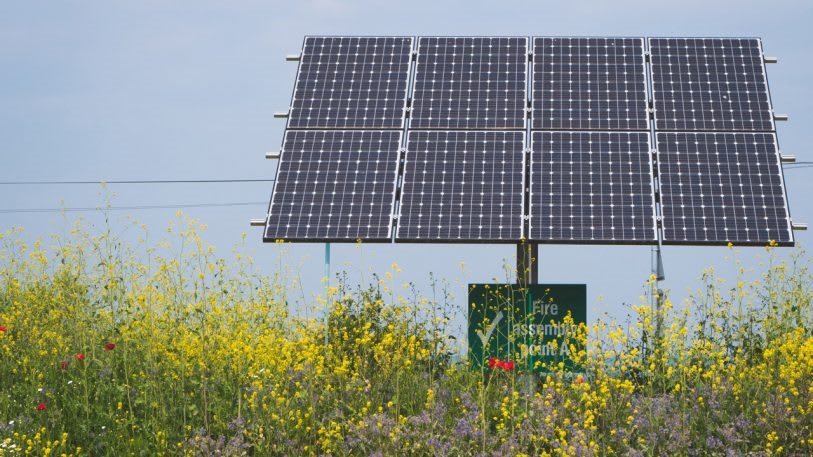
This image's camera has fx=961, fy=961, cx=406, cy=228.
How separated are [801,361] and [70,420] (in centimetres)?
740

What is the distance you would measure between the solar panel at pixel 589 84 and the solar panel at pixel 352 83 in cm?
222

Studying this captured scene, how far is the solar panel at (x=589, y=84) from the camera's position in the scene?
14773 mm

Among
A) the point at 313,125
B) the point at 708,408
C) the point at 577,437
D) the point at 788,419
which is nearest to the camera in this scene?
the point at 577,437

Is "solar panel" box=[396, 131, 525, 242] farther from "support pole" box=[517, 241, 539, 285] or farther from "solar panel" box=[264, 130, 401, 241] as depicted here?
"support pole" box=[517, 241, 539, 285]

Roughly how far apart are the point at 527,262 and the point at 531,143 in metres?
1.90

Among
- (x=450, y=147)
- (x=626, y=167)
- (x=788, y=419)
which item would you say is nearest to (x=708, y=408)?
(x=788, y=419)

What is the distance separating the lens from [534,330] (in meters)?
12.8

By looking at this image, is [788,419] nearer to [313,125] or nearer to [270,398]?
[270,398]

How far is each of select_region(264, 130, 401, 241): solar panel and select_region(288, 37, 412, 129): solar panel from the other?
0.34 metres

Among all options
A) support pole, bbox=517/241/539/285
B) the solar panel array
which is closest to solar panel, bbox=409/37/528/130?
the solar panel array

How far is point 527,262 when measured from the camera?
13688 millimetres

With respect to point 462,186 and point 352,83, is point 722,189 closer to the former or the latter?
point 462,186

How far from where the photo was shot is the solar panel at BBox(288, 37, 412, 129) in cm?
1510

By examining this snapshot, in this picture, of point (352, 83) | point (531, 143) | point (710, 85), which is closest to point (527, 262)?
point (531, 143)
